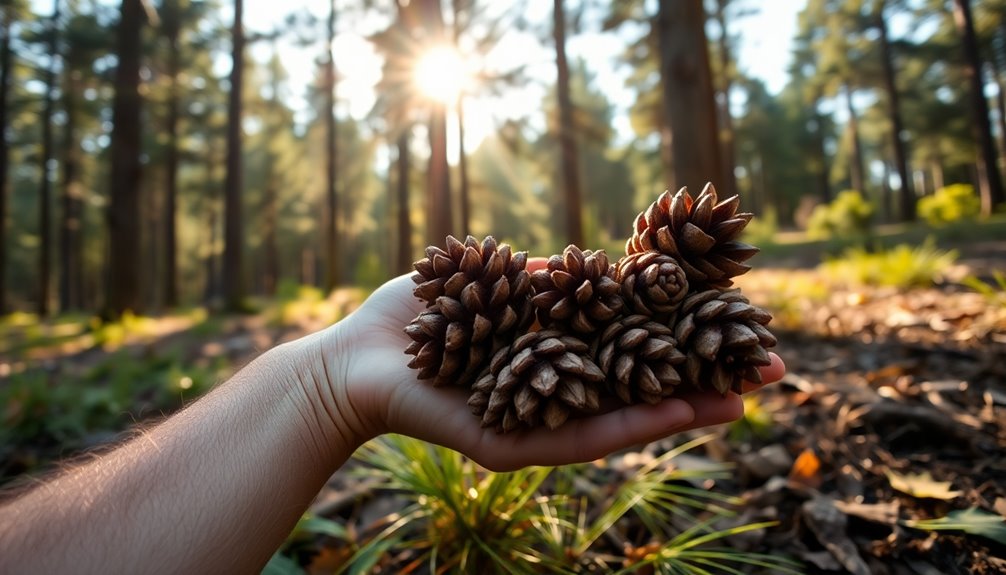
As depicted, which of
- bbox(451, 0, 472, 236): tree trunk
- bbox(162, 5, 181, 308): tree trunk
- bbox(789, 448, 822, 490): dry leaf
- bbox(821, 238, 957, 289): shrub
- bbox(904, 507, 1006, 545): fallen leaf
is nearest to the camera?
bbox(904, 507, 1006, 545): fallen leaf

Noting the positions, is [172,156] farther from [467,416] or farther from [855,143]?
[855,143]

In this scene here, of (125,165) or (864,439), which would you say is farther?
(125,165)

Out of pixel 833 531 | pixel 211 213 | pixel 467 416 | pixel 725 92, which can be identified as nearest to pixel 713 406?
pixel 467 416

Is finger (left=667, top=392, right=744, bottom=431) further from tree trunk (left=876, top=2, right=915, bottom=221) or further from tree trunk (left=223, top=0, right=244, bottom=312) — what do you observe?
tree trunk (left=876, top=2, right=915, bottom=221)

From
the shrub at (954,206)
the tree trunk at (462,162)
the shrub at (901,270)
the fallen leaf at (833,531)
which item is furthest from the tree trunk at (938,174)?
the fallen leaf at (833,531)

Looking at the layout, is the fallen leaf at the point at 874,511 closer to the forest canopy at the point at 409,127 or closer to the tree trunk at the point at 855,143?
the forest canopy at the point at 409,127

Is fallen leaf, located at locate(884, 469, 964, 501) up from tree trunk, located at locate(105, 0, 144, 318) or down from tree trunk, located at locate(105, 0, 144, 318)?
down

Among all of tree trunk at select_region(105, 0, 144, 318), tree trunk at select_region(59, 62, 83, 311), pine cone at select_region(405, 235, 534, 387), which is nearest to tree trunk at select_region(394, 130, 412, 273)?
tree trunk at select_region(105, 0, 144, 318)
